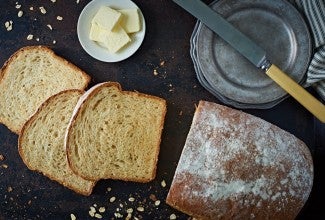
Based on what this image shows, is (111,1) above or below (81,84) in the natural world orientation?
above

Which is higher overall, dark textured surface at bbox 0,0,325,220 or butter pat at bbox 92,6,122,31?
butter pat at bbox 92,6,122,31

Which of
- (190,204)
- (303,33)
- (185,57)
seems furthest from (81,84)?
(303,33)

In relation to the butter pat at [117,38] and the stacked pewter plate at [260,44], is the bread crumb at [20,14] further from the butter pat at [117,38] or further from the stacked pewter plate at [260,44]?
the stacked pewter plate at [260,44]

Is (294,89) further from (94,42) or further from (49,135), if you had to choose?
(49,135)

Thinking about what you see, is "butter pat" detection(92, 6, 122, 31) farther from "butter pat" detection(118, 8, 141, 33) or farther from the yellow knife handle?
the yellow knife handle

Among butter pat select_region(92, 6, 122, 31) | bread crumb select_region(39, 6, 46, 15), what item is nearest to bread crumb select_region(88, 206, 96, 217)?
butter pat select_region(92, 6, 122, 31)

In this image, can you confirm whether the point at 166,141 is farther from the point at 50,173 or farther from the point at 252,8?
the point at 252,8

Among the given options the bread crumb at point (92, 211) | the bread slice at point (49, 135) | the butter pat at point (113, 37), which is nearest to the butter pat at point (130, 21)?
the butter pat at point (113, 37)

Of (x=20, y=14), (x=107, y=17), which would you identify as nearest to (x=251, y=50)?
(x=107, y=17)
